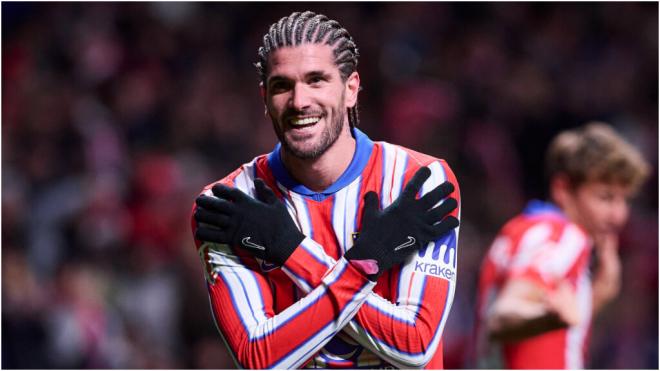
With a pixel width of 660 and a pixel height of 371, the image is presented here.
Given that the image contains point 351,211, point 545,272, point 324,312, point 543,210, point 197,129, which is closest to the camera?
point 324,312

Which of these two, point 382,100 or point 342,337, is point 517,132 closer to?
point 382,100

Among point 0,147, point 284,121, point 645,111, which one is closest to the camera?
point 284,121

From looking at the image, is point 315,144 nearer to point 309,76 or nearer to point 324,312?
point 309,76

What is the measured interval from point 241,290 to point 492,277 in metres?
2.04

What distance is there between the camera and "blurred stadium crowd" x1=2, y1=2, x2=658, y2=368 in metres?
7.39

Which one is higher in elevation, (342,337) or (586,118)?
(586,118)

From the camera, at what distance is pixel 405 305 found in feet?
9.56

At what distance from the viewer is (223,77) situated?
9.04m

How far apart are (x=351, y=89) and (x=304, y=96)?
0.23 meters

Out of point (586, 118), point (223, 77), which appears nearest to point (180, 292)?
point (223, 77)

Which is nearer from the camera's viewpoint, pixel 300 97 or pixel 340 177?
pixel 300 97

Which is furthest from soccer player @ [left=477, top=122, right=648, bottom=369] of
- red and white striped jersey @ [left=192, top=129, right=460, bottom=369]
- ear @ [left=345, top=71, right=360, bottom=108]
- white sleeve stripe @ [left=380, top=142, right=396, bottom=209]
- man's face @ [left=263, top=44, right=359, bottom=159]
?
man's face @ [left=263, top=44, right=359, bottom=159]

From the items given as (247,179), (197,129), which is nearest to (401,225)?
(247,179)

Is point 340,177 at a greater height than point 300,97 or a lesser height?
lesser
